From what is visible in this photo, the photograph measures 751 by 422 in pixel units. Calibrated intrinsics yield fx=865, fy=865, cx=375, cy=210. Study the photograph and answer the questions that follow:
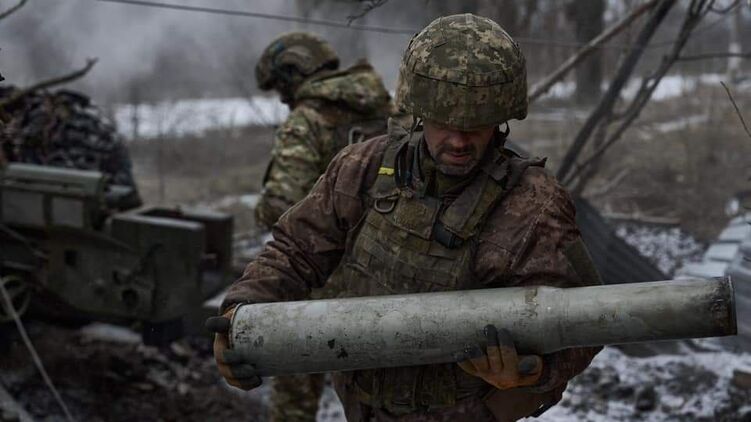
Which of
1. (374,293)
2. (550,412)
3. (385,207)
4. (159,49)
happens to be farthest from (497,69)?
(159,49)

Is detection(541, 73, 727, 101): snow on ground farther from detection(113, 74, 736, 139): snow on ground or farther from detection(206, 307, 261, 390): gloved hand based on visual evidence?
detection(206, 307, 261, 390): gloved hand

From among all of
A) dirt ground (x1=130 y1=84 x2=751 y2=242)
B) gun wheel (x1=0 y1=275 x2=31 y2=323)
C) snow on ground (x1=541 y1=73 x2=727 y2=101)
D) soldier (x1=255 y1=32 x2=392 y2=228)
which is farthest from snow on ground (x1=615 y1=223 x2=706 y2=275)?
snow on ground (x1=541 y1=73 x2=727 y2=101)

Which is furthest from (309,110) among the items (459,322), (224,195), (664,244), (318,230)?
(224,195)

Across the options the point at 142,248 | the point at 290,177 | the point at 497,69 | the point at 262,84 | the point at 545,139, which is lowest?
the point at 545,139

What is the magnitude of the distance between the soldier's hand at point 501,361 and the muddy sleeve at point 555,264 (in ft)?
0.30

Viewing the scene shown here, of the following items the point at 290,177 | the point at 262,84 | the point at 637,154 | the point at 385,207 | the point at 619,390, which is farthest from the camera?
the point at 637,154

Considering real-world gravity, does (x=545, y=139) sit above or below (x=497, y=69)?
below

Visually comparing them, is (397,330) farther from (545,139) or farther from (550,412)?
(545,139)

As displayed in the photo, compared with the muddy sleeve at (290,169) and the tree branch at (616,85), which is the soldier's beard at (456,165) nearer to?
the muddy sleeve at (290,169)

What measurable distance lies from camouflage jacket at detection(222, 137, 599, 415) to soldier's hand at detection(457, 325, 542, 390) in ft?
0.43

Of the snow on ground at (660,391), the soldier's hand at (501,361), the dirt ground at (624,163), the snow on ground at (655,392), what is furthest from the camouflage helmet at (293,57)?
the dirt ground at (624,163)

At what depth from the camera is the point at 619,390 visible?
484cm

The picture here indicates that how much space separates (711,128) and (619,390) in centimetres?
853

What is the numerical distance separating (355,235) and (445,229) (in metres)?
0.32
